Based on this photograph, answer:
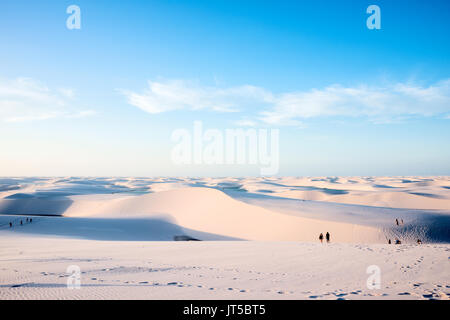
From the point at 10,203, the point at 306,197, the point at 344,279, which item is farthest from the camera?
the point at 306,197

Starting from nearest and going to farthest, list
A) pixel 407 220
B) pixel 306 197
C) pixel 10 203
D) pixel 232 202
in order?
pixel 407 220 → pixel 232 202 → pixel 10 203 → pixel 306 197

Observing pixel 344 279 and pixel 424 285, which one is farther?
pixel 344 279

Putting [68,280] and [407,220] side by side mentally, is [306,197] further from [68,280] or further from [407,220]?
[68,280]

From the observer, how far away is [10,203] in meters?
48.1

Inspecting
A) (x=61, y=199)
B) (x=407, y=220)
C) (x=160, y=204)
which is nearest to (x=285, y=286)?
(x=407, y=220)

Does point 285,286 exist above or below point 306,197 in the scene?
above

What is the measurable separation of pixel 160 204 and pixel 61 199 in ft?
82.5
